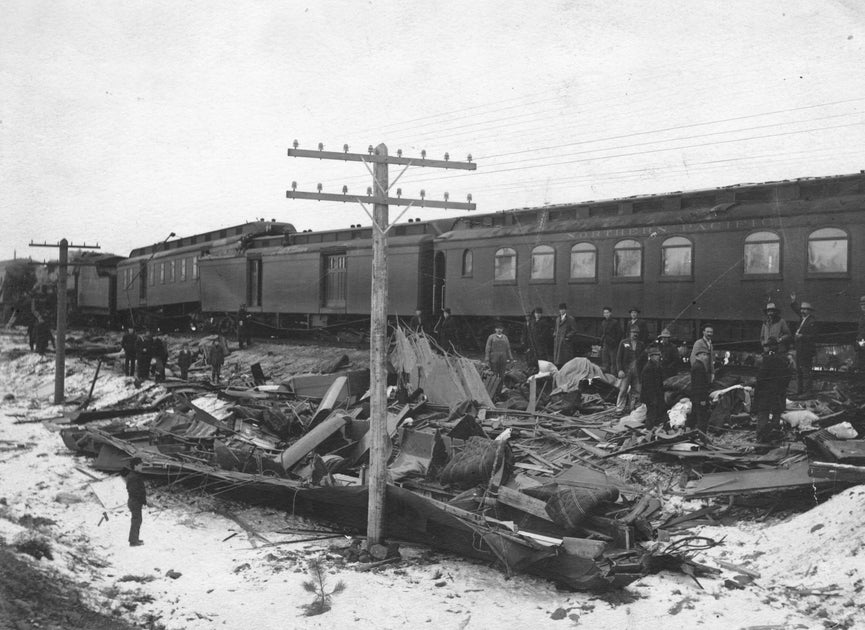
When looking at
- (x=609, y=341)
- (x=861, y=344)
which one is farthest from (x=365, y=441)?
(x=861, y=344)

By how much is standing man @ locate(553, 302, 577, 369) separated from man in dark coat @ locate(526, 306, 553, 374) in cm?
83

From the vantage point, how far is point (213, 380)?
19531 mm

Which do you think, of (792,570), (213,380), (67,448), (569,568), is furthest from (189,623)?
(213,380)

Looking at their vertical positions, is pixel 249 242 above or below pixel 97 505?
above

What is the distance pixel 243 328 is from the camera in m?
25.1

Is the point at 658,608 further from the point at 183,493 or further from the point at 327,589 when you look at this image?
the point at 183,493

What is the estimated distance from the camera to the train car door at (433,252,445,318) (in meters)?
20.1

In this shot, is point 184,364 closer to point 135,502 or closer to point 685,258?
point 135,502

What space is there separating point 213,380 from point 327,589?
13.0m

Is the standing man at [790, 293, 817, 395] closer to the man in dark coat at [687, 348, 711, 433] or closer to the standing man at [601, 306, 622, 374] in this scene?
the man in dark coat at [687, 348, 711, 433]

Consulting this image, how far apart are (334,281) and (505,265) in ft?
23.5

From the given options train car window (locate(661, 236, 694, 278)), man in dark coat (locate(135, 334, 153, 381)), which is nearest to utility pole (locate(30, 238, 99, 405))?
man in dark coat (locate(135, 334, 153, 381))

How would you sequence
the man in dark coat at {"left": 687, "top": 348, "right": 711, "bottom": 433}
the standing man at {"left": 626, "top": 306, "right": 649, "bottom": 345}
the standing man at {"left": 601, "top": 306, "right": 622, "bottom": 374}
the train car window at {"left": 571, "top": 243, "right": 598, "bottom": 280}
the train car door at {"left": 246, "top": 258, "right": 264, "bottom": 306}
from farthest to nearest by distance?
the train car door at {"left": 246, "top": 258, "right": 264, "bottom": 306} < the train car window at {"left": 571, "top": 243, "right": 598, "bottom": 280} < the standing man at {"left": 601, "top": 306, "right": 622, "bottom": 374} < the standing man at {"left": 626, "top": 306, "right": 649, "bottom": 345} < the man in dark coat at {"left": 687, "top": 348, "right": 711, "bottom": 433}

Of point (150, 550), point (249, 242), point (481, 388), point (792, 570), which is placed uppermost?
point (249, 242)
